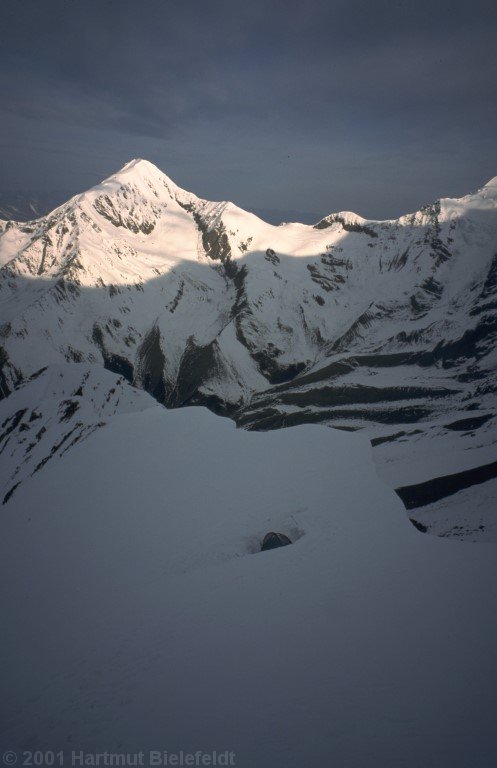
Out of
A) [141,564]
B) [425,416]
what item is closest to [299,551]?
[141,564]

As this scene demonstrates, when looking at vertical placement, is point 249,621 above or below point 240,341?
below

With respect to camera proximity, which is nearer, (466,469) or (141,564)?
(141,564)

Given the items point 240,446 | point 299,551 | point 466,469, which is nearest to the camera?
point 299,551

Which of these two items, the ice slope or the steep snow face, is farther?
the steep snow face

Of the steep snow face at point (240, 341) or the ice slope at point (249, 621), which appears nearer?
the ice slope at point (249, 621)

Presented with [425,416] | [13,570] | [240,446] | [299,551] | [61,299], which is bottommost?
[425,416]

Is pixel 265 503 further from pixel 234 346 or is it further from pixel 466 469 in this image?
pixel 234 346

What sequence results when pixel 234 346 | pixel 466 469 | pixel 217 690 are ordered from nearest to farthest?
pixel 217 690 < pixel 466 469 < pixel 234 346

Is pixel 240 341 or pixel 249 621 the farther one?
pixel 240 341
